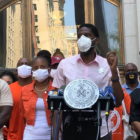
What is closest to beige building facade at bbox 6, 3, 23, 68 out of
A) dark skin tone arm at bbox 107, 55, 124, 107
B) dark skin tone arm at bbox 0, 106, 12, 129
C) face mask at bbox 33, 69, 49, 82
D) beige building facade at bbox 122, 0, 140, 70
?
beige building facade at bbox 122, 0, 140, 70

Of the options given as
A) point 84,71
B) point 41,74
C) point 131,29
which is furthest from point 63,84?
point 131,29

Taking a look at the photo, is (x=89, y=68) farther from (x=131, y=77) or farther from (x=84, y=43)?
(x=131, y=77)

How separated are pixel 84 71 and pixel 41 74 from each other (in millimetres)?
1211

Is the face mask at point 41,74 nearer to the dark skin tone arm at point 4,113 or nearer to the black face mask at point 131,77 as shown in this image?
the dark skin tone arm at point 4,113

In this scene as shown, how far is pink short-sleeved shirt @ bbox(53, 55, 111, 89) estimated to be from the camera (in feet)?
13.6

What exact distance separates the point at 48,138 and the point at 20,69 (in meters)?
1.28

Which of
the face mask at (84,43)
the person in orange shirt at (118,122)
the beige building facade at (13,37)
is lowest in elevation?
the person in orange shirt at (118,122)

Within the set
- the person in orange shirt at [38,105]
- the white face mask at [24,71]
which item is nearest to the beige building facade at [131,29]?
the white face mask at [24,71]

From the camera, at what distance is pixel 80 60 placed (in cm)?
424

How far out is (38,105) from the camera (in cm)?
511

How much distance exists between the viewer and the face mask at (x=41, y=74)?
530 cm

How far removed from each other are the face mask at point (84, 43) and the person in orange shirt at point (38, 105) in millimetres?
1212

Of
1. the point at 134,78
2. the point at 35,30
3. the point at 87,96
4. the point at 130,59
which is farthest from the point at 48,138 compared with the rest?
the point at 35,30

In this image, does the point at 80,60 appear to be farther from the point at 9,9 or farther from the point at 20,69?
the point at 9,9
